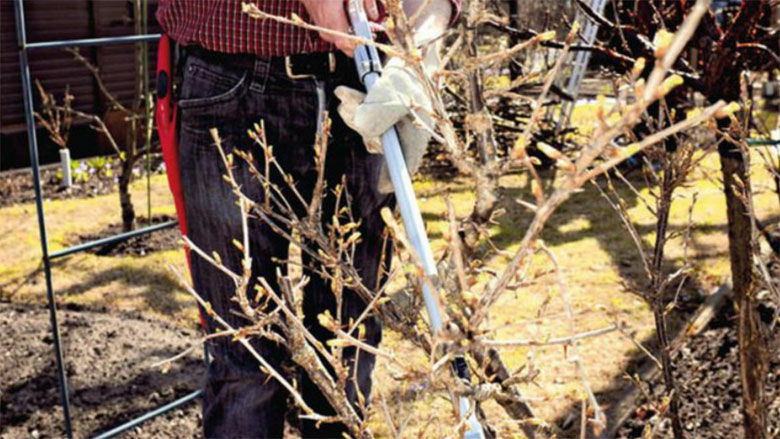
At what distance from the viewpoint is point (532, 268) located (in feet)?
17.4

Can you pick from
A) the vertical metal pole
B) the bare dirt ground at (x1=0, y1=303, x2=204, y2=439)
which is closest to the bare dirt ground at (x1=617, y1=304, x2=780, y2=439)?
the bare dirt ground at (x1=0, y1=303, x2=204, y2=439)

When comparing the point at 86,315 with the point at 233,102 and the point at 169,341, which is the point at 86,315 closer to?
the point at 169,341

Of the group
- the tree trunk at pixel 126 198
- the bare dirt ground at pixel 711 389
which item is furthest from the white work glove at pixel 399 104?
the tree trunk at pixel 126 198

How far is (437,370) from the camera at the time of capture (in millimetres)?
1171

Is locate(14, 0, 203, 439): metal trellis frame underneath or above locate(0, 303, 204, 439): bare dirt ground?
above

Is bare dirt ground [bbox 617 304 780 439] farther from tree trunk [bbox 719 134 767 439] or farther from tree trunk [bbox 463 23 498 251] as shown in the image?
tree trunk [bbox 463 23 498 251]

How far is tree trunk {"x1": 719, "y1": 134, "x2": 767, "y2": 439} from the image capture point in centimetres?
236

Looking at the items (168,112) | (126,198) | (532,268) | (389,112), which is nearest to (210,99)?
(168,112)

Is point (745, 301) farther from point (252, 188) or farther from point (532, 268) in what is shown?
point (532, 268)

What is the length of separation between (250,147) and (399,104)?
82 cm

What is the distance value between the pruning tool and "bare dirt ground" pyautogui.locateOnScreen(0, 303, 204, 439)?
6.33 feet

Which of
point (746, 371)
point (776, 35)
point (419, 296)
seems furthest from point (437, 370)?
point (776, 35)

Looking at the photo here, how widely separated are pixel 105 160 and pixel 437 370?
24.3 ft

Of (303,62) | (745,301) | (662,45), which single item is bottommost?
(745,301)
